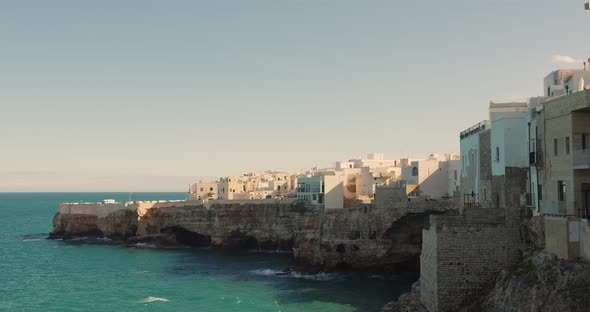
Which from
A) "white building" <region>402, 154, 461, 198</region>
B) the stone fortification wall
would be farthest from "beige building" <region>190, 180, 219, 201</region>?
the stone fortification wall

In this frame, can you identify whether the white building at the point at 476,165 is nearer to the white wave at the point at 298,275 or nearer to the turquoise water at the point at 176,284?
the turquoise water at the point at 176,284

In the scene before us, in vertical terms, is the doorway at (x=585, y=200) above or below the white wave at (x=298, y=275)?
above

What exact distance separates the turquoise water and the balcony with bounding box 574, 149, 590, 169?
16.2 meters

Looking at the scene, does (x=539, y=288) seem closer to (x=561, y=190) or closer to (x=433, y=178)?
(x=561, y=190)

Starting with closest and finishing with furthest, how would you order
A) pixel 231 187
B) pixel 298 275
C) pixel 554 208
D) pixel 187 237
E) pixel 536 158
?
pixel 554 208
pixel 536 158
pixel 298 275
pixel 187 237
pixel 231 187

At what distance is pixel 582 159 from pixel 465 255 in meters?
6.70

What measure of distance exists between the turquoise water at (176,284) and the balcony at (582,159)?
1618 cm

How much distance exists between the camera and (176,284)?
42.4 m

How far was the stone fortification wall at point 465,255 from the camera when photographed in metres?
24.2

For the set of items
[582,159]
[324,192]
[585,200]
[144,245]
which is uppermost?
[582,159]

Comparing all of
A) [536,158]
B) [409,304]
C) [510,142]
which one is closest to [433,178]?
[510,142]

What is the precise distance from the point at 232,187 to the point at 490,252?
215ft

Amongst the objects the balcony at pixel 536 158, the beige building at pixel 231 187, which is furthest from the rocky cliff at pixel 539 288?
the beige building at pixel 231 187

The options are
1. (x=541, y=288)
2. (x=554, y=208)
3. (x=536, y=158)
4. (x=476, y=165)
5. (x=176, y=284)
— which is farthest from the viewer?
(x=176, y=284)
